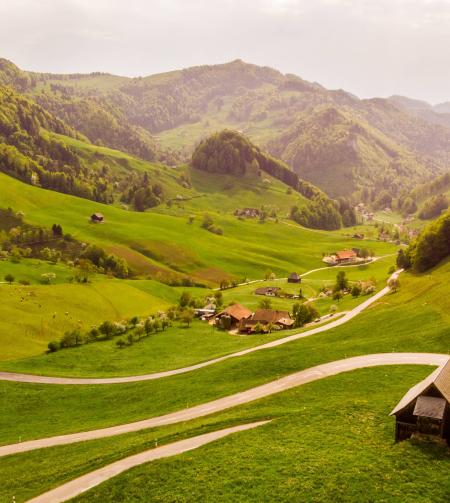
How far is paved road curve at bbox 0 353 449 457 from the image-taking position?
56.1 m

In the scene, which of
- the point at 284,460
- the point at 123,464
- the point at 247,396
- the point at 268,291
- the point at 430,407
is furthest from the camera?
the point at 268,291

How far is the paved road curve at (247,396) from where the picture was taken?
184 feet

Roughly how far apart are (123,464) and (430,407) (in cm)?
2811

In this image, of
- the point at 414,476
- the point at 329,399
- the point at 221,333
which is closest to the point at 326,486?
the point at 414,476

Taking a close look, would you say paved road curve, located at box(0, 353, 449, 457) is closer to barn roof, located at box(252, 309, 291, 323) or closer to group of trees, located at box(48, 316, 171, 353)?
group of trees, located at box(48, 316, 171, 353)

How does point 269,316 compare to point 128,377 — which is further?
point 269,316

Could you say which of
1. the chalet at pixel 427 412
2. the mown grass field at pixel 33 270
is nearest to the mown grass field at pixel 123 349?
the mown grass field at pixel 33 270

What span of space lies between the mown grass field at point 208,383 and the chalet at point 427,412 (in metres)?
25.5

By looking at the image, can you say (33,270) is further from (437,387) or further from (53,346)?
(437,387)

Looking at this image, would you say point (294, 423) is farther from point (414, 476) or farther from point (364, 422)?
point (414, 476)

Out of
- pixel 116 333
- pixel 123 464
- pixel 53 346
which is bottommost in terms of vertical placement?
pixel 116 333

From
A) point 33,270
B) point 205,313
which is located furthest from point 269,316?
point 33,270

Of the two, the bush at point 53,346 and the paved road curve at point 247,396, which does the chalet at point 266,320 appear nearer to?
the bush at point 53,346

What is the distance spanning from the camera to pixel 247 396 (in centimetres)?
5866
